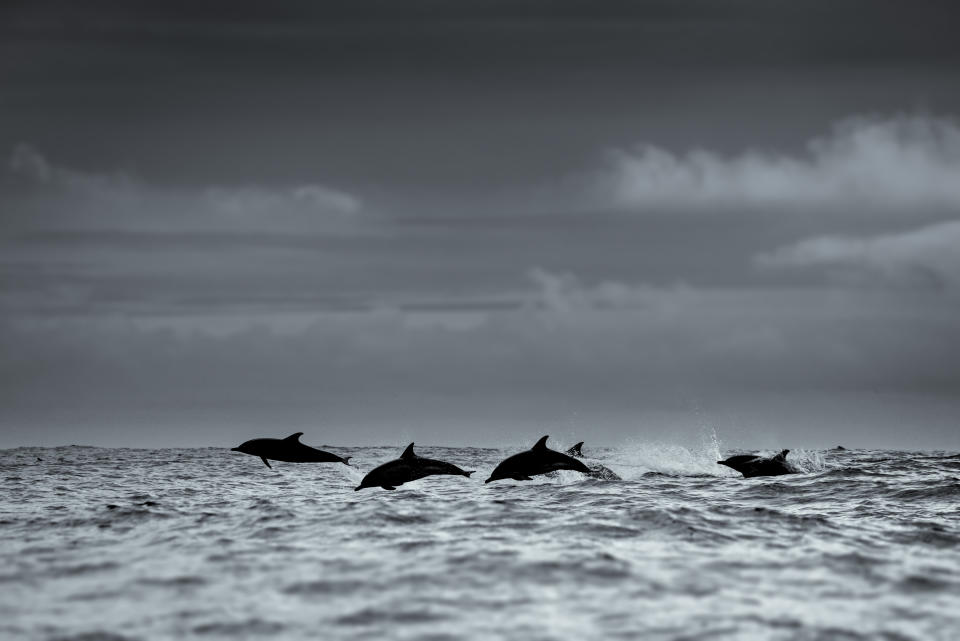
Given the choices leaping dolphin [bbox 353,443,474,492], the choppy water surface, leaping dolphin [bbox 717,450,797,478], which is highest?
leaping dolphin [bbox 717,450,797,478]

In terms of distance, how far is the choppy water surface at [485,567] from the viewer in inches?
339

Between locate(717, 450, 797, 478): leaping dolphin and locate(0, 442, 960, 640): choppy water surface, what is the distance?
6077 mm

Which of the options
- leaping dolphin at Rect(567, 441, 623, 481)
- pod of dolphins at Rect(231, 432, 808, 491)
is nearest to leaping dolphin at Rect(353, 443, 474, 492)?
pod of dolphins at Rect(231, 432, 808, 491)

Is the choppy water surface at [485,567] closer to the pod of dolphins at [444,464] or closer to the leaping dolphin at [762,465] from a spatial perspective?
the pod of dolphins at [444,464]

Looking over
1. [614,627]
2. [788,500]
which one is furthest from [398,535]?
[788,500]

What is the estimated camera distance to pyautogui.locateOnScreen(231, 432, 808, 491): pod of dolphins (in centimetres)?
2153

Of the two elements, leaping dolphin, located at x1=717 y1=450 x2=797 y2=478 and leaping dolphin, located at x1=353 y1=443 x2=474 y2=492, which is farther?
leaping dolphin, located at x1=717 y1=450 x2=797 y2=478

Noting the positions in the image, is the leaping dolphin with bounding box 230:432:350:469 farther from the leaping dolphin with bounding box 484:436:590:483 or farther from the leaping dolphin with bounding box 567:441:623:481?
the leaping dolphin with bounding box 567:441:623:481

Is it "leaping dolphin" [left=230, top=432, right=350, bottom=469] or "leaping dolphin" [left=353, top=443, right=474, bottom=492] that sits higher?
"leaping dolphin" [left=230, top=432, right=350, bottom=469]

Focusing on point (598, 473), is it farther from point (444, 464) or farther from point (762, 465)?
point (444, 464)

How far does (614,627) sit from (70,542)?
8955 millimetres

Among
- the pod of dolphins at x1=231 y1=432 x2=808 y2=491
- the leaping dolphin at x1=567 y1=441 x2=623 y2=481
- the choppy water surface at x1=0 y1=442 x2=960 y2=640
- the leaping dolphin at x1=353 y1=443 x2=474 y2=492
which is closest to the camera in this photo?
the choppy water surface at x1=0 y1=442 x2=960 y2=640

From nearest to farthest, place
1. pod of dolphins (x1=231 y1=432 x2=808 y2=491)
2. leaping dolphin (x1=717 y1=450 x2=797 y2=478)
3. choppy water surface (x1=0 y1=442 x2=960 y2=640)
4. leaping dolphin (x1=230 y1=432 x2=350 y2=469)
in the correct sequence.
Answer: choppy water surface (x1=0 y1=442 x2=960 y2=640) → pod of dolphins (x1=231 y1=432 x2=808 y2=491) → leaping dolphin (x1=230 y1=432 x2=350 y2=469) → leaping dolphin (x1=717 y1=450 x2=797 y2=478)

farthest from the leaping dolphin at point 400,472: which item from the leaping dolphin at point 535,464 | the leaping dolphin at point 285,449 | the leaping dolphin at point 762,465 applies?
the leaping dolphin at point 762,465
